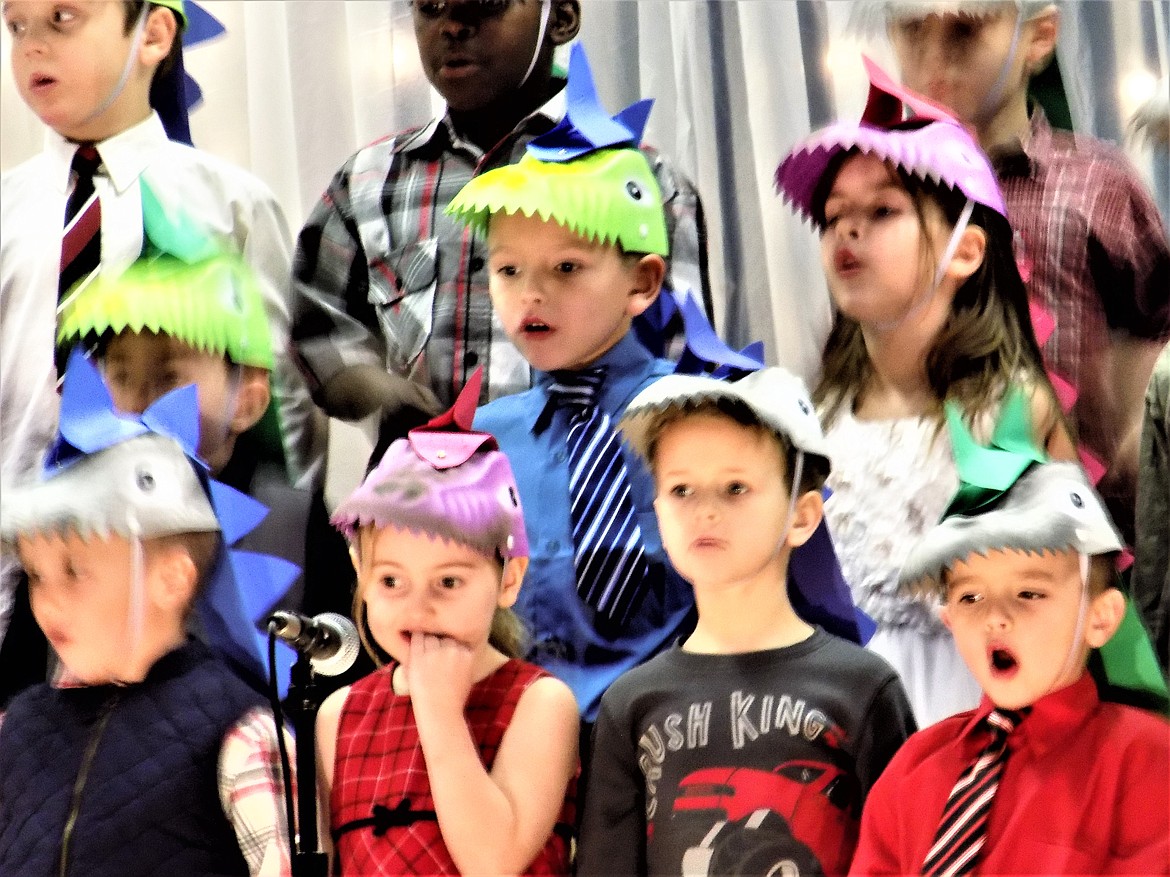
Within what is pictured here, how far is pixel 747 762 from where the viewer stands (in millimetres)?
1833

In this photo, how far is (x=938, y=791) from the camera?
1.78 m

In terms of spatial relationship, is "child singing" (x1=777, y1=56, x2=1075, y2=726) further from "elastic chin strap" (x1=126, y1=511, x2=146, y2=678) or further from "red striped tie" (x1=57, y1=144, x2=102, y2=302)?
"red striped tie" (x1=57, y1=144, x2=102, y2=302)

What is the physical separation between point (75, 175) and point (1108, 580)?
153 cm

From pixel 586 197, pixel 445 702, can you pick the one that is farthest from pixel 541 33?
pixel 445 702

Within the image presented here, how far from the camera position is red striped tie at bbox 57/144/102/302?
2.34 meters

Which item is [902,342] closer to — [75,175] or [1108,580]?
[1108,580]

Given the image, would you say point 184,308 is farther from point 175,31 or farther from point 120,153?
point 175,31

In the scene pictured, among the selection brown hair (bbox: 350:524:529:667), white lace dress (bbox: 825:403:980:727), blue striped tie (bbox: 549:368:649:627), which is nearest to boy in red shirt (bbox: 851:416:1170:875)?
white lace dress (bbox: 825:403:980:727)

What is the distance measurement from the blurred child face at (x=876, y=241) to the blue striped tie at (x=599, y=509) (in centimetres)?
34

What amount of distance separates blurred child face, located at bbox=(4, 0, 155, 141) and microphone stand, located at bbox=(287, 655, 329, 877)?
93cm

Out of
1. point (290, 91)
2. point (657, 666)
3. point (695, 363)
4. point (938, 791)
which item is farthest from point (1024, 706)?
point (290, 91)

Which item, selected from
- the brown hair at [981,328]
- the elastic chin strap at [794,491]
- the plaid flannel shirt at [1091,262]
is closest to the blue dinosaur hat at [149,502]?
the elastic chin strap at [794,491]

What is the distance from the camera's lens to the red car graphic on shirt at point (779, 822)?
71.4 inches

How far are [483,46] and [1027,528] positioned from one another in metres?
1.01
